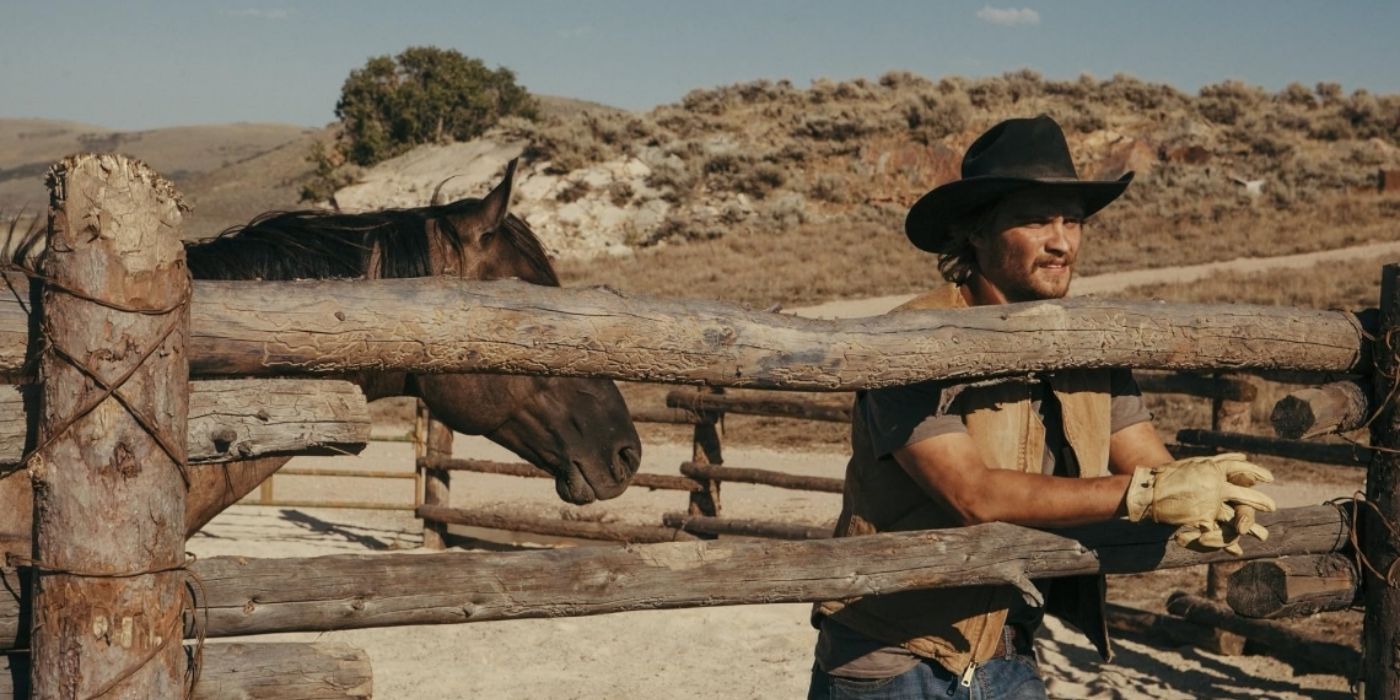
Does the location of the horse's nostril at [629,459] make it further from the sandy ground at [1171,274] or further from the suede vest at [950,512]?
the sandy ground at [1171,274]

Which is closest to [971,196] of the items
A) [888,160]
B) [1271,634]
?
[1271,634]

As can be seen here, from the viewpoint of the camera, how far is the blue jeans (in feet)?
10.2

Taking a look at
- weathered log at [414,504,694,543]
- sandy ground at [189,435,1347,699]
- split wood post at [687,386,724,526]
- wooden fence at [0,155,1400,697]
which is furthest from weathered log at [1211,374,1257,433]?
wooden fence at [0,155,1400,697]

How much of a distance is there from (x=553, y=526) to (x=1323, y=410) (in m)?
6.53

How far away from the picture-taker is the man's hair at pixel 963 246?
134 inches

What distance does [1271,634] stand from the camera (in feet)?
22.6

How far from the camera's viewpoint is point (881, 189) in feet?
102

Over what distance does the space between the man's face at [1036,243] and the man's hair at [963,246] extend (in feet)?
0.29

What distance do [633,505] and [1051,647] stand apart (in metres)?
5.10

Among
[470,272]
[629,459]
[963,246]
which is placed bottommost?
[629,459]

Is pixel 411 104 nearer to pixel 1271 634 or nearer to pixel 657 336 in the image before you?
pixel 1271 634

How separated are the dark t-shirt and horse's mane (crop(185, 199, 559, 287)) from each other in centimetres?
148

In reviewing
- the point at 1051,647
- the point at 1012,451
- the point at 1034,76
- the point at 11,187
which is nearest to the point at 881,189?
the point at 1034,76

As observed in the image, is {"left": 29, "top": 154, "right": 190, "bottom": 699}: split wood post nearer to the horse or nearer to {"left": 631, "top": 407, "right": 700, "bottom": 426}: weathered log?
the horse
